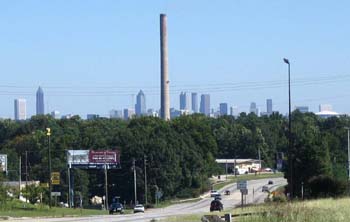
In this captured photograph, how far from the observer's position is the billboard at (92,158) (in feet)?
429

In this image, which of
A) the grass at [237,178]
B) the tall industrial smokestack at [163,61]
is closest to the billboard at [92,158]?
the grass at [237,178]

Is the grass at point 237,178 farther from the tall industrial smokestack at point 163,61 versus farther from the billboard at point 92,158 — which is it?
the billboard at point 92,158

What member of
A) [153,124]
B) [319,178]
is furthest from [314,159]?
[153,124]

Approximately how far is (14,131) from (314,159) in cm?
11084

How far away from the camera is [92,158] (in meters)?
132

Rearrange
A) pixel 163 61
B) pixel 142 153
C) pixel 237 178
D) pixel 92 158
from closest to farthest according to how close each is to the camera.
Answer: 1. pixel 92 158
2. pixel 142 153
3. pixel 163 61
4. pixel 237 178

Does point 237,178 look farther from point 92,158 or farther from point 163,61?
point 92,158

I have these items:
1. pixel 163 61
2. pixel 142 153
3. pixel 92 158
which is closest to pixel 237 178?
pixel 163 61

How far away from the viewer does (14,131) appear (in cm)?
18275

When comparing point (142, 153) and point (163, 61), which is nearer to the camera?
point (142, 153)

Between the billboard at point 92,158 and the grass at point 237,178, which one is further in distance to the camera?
the grass at point 237,178

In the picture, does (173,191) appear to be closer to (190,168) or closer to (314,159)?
(190,168)

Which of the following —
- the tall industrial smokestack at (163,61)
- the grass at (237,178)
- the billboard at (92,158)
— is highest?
the tall industrial smokestack at (163,61)

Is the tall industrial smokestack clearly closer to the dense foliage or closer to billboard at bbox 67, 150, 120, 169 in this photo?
Result: the dense foliage
